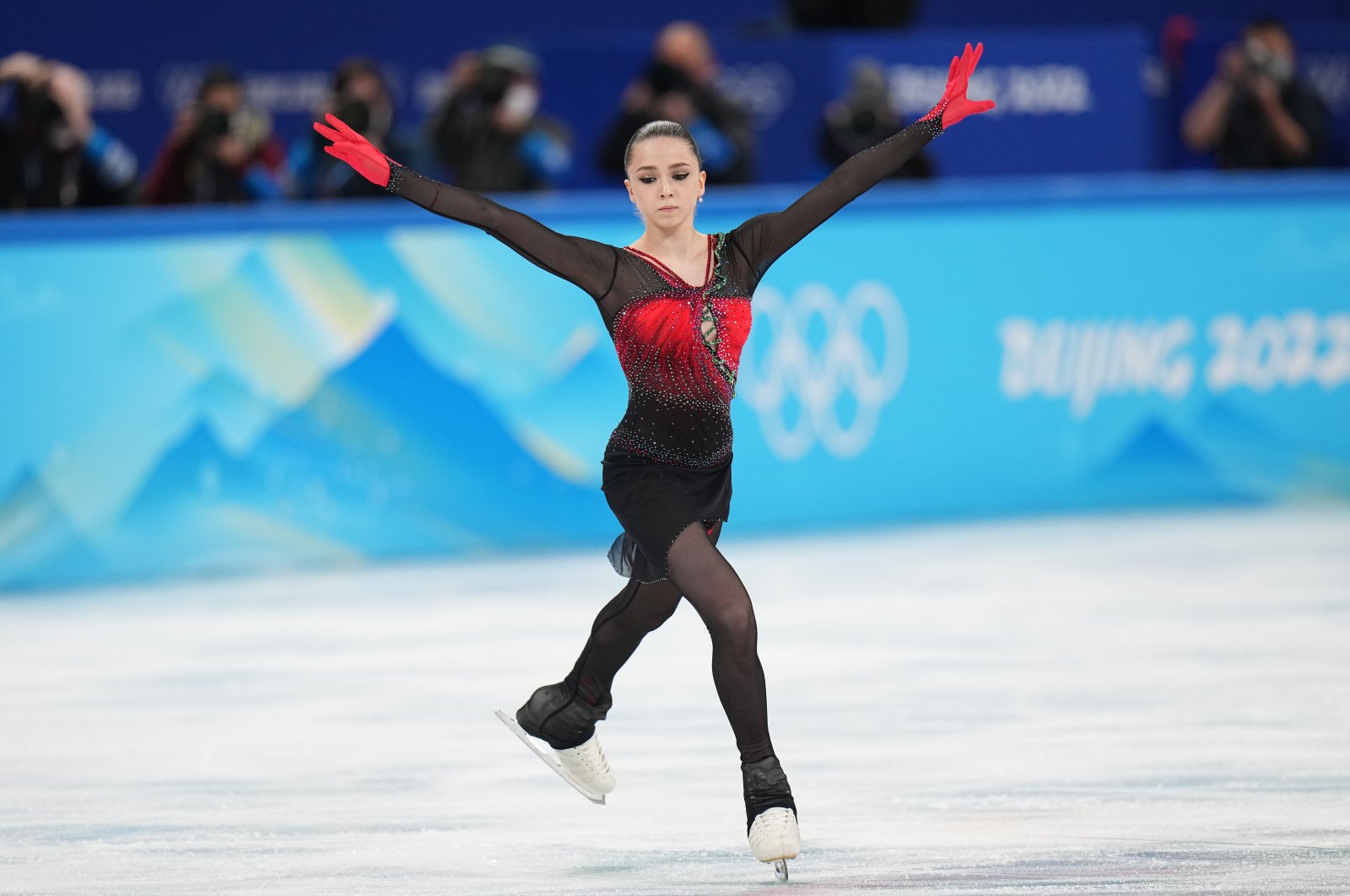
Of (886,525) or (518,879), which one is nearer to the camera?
(518,879)

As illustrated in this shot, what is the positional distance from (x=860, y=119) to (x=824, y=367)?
160 centimetres

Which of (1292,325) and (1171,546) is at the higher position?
(1292,325)

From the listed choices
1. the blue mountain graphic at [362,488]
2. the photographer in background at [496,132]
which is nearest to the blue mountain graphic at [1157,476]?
the blue mountain graphic at [362,488]

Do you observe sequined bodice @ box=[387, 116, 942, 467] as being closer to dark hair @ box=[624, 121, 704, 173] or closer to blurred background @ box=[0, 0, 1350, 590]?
dark hair @ box=[624, 121, 704, 173]

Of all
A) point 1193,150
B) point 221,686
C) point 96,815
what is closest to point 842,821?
point 96,815

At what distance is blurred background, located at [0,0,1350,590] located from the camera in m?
8.44

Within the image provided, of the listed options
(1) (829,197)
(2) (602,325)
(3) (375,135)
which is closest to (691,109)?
(3) (375,135)

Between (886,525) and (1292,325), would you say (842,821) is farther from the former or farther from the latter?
(1292,325)

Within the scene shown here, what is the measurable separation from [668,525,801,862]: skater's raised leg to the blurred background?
435 cm

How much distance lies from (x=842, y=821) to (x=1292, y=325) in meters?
5.95

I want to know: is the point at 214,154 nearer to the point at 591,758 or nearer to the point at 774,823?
the point at 591,758

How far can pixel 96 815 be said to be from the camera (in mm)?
5027

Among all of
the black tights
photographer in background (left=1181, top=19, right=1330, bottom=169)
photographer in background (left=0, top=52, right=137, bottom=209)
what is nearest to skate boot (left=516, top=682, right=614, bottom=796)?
the black tights

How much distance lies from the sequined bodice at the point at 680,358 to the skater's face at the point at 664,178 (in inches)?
4.3
